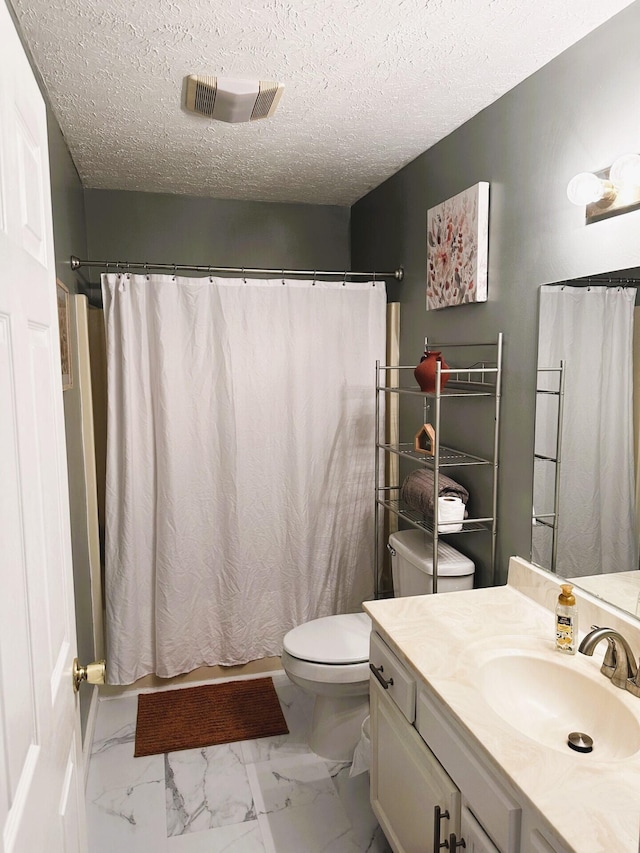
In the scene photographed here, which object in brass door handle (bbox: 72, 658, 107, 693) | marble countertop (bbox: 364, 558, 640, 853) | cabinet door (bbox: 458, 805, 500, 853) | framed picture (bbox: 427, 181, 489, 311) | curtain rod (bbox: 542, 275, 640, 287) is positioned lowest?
cabinet door (bbox: 458, 805, 500, 853)

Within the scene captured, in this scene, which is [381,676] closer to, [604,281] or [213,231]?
[604,281]

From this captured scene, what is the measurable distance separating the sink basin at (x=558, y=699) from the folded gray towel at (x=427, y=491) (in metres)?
0.74

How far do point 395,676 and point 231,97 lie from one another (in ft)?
5.86

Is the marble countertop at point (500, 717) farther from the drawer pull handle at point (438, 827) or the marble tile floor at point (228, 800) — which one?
the marble tile floor at point (228, 800)

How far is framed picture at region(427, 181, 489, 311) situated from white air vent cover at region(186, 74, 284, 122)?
73cm

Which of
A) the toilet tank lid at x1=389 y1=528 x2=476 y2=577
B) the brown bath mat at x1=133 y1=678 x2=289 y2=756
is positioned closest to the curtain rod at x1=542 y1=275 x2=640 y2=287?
the toilet tank lid at x1=389 y1=528 x2=476 y2=577

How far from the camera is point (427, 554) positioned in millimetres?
2291

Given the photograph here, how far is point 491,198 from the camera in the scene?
2.09 m

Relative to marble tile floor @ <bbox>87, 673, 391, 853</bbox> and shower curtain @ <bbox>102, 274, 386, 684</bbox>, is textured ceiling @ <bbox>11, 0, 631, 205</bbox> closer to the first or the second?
shower curtain @ <bbox>102, 274, 386, 684</bbox>

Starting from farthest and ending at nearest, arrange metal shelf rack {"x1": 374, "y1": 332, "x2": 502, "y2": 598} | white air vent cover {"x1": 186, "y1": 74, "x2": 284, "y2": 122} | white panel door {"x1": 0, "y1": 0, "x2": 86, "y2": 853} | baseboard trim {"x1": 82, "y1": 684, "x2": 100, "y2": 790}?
baseboard trim {"x1": 82, "y1": 684, "x2": 100, "y2": 790}
metal shelf rack {"x1": 374, "y1": 332, "x2": 502, "y2": 598}
white air vent cover {"x1": 186, "y1": 74, "x2": 284, "y2": 122}
white panel door {"x1": 0, "y1": 0, "x2": 86, "y2": 853}

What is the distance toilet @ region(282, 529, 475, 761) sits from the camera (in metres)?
2.22

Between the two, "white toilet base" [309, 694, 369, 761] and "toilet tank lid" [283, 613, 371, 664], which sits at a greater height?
"toilet tank lid" [283, 613, 371, 664]

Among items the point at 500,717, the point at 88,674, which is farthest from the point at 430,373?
the point at 88,674

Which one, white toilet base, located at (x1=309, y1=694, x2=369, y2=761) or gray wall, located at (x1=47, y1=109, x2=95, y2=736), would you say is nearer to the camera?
gray wall, located at (x1=47, y1=109, x2=95, y2=736)
